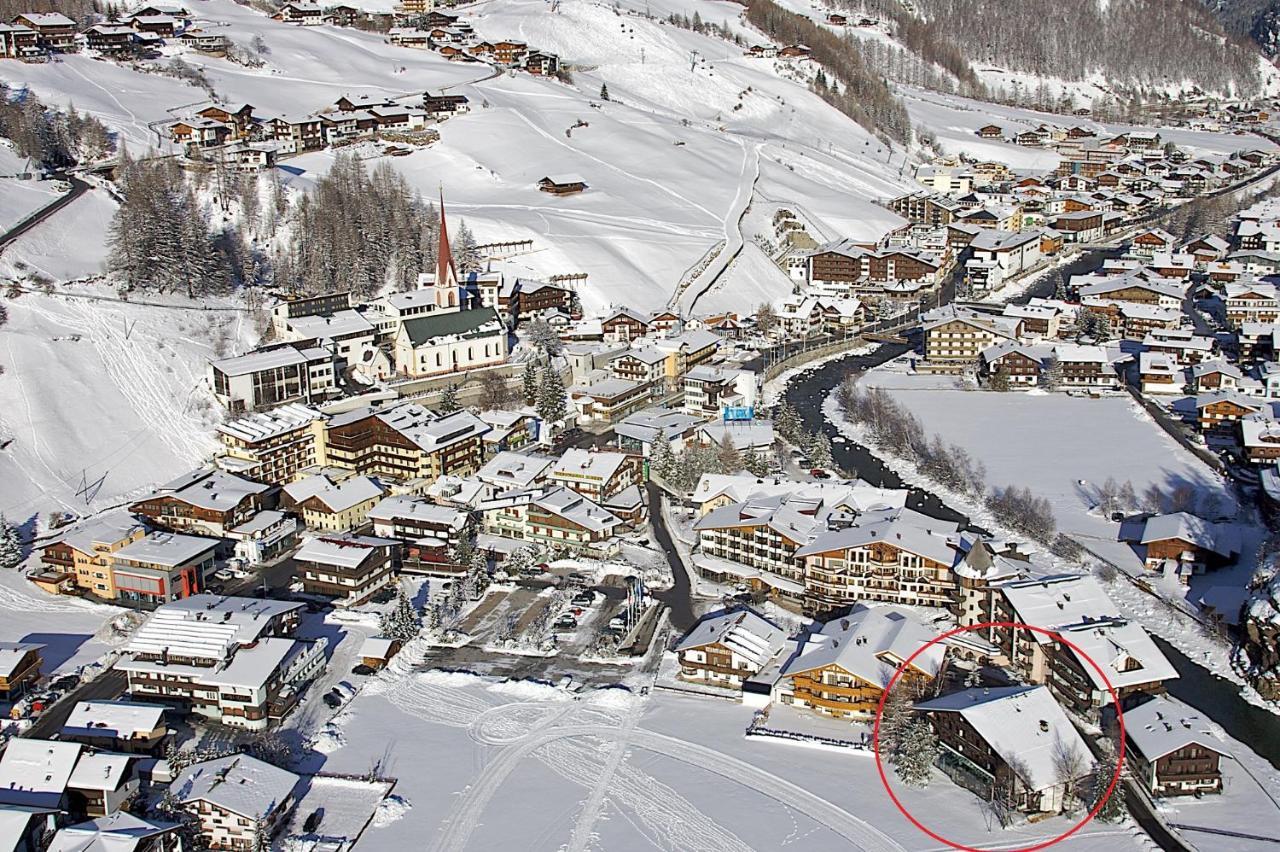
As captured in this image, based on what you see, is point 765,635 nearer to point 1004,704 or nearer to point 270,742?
point 1004,704

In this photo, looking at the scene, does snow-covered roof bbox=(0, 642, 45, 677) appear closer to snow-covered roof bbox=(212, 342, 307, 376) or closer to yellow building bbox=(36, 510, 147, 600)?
yellow building bbox=(36, 510, 147, 600)

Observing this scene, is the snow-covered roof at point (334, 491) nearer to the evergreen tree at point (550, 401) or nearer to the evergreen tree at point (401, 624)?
the evergreen tree at point (401, 624)

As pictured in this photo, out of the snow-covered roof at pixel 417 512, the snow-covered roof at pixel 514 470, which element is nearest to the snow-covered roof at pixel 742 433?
the snow-covered roof at pixel 514 470

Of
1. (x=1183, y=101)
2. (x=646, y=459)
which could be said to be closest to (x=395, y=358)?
(x=646, y=459)

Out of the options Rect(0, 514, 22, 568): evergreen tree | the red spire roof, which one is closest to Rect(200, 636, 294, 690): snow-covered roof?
Rect(0, 514, 22, 568): evergreen tree

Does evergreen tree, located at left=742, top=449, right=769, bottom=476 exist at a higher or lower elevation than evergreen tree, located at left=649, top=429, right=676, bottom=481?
higher

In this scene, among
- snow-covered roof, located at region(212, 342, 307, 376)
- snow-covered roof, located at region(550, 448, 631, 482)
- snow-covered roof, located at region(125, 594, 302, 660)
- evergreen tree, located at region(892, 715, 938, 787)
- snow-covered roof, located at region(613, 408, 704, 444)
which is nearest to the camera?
evergreen tree, located at region(892, 715, 938, 787)

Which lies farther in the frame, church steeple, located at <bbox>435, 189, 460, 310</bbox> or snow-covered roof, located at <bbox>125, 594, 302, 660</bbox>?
church steeple, located at <bbox>435, 189, 460, 310</bbox>
